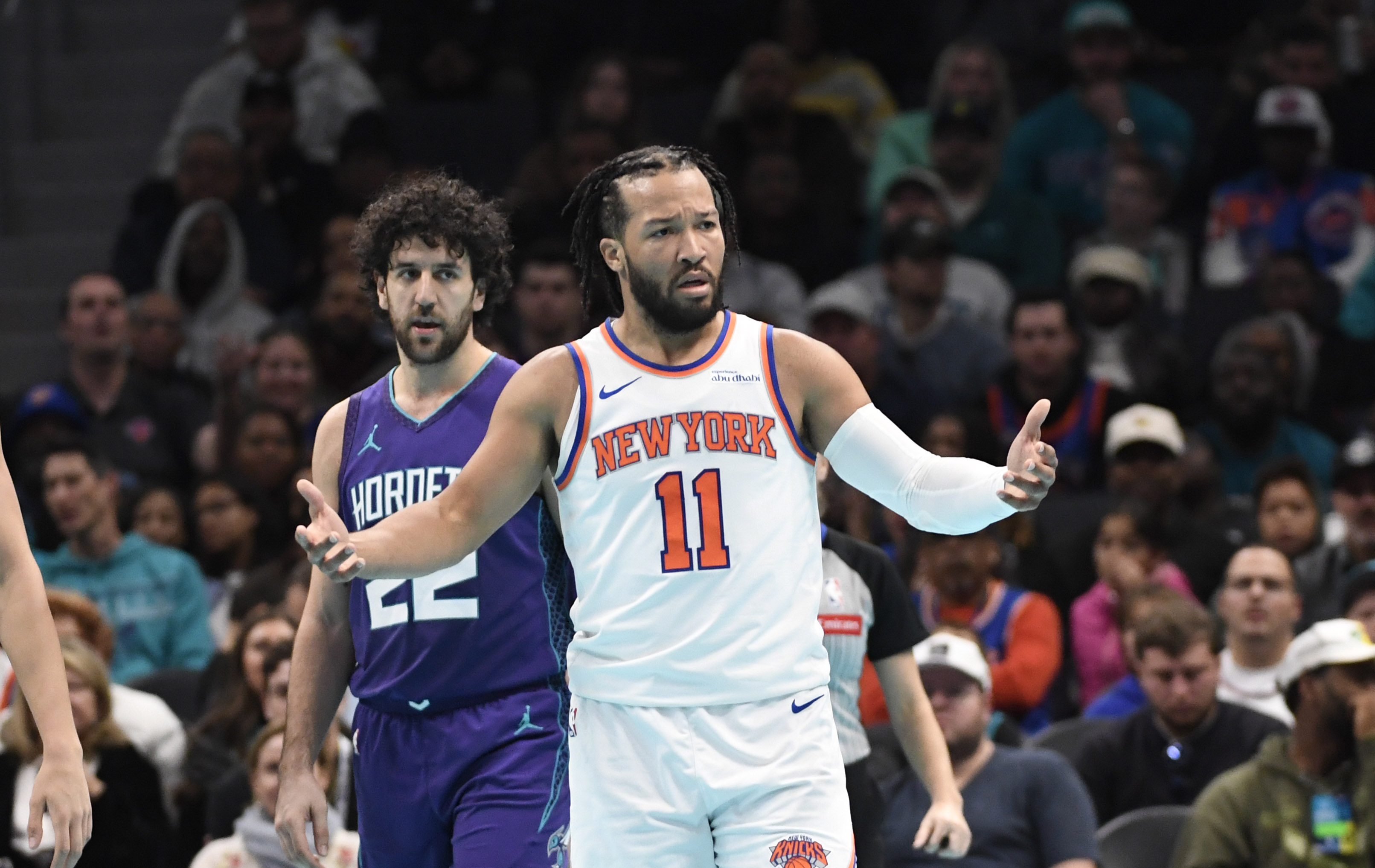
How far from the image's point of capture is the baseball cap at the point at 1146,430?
9281mm

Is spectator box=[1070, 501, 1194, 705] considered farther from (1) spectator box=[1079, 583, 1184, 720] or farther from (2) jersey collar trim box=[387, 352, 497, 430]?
(2) jersey collar trim box=[387, 352, 497, 430]

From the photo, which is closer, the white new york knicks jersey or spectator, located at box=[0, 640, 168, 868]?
the white new york knicks jersey

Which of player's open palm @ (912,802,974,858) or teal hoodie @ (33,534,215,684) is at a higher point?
teal hoodie @ (33,534,215,684)

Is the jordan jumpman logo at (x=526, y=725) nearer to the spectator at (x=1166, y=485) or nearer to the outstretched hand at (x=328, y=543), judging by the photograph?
the outstretched hand at (x=328, y=543)

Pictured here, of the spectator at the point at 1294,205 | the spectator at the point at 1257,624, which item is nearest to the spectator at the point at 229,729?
the spectator at the point at 1257,624

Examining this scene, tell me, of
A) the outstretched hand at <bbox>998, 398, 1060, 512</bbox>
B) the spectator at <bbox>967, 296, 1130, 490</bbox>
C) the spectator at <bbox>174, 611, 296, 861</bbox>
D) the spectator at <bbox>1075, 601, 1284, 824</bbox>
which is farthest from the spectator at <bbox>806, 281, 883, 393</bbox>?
the outstretched hand at <bbox>998, 398, 1060, 512</bbox>

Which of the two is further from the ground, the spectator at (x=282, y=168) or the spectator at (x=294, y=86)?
the spectator at (x=294, y=86)

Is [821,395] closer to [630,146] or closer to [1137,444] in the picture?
[1137,444]

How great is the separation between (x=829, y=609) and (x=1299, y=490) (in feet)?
13.0

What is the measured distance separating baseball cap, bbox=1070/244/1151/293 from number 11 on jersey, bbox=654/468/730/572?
6.66 m

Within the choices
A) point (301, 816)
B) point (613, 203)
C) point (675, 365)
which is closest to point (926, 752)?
point (675, 365)

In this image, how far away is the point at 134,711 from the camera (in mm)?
7988

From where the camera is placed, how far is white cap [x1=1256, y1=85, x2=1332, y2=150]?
1114 centimetres

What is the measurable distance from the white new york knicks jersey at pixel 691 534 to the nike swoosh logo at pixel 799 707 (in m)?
0.04
